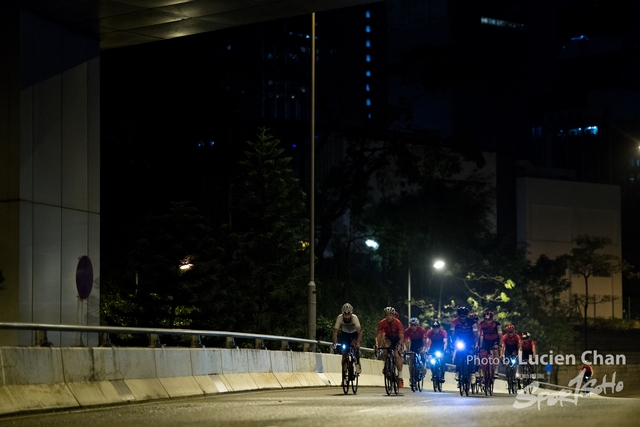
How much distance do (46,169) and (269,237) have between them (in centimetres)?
3058

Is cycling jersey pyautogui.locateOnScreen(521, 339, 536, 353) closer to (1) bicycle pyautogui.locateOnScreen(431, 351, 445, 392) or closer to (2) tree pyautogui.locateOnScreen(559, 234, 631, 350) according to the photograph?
(1) bicycle pyautogui.locateOnScreen(431, 351, 445, 392)

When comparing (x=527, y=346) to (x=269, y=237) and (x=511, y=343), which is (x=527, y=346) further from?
(x=269, y=237)

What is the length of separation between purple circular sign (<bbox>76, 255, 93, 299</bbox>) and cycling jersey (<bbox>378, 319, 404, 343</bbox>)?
5686mm

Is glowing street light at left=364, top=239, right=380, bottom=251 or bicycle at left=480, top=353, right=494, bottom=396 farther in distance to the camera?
glowing street light at left=364, top=239, right=380, bottom=251

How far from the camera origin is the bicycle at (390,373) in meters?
21.7

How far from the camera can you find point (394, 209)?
7962 centimetres

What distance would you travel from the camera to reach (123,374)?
17797mm

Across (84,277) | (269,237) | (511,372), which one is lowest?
(511,372)

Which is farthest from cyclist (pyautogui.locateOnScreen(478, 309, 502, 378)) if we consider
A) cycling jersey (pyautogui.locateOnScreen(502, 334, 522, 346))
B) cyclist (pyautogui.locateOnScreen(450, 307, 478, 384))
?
cycling jersey (pyautogui.locateOnScreen(502, 334, 522, 346))

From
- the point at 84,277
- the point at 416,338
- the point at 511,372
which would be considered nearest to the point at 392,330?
the point at 416,338

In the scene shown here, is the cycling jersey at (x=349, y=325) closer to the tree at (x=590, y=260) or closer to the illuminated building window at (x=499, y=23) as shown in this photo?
the tree at (x=590, y=260)

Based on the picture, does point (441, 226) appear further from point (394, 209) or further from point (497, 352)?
point (497, 352)

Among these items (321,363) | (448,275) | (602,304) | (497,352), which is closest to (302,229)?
(448,275)

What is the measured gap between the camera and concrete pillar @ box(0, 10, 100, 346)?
66.9ft
